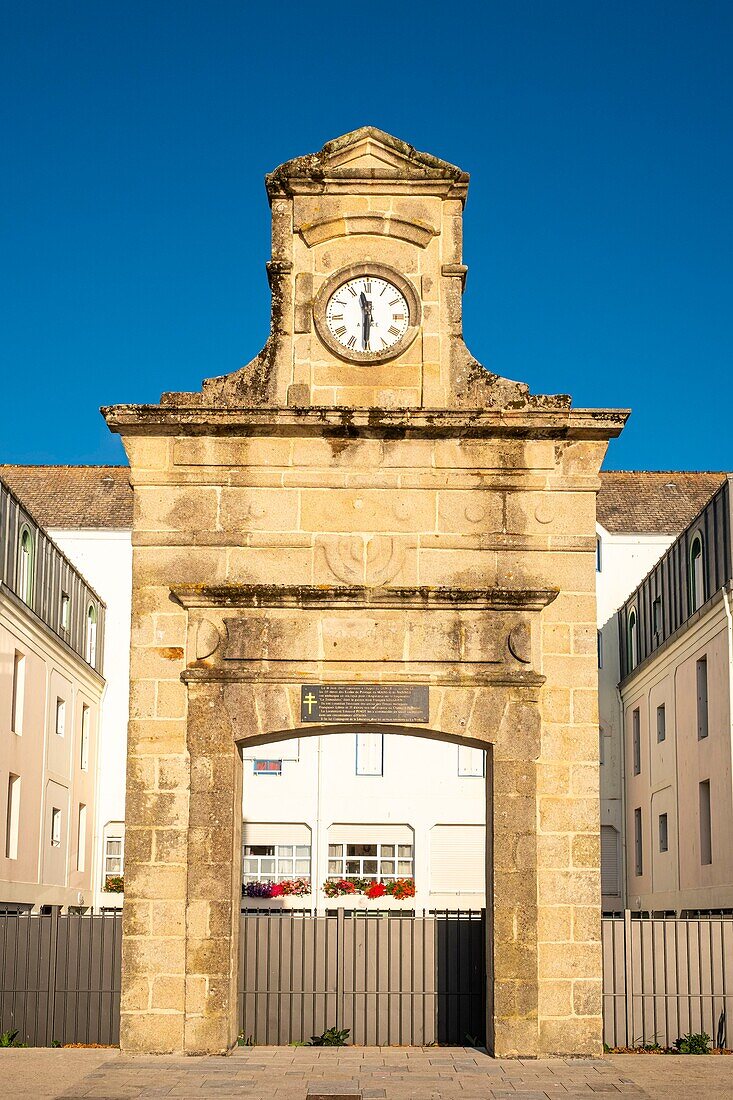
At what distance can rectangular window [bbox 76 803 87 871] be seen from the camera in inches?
1239

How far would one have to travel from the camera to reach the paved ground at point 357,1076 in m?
10.6

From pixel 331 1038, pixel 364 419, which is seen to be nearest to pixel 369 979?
pixel 331 1038

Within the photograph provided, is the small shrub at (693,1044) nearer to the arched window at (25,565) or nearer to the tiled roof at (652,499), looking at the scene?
the arched window at (25,565)

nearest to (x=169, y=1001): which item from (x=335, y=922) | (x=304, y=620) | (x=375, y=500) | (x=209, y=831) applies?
(x=209, y=831)

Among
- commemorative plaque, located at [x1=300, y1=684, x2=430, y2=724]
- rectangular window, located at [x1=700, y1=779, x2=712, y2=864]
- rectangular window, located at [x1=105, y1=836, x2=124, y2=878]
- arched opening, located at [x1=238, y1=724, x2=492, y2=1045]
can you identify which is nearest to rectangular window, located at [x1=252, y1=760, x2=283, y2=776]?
arched opening, located at [x1=238, y1=724, x2=492, y2=1045]

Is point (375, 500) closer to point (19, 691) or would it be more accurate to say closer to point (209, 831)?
point (209, 831)

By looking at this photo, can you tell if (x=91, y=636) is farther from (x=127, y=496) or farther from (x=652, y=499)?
(x=652, y=499)

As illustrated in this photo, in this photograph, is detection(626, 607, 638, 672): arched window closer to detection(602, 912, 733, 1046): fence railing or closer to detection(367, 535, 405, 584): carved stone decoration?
detection(602, 912, 733, 1046): fence railing

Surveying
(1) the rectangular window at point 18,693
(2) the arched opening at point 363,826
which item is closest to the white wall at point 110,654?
(2) the arched opening at point 363,826

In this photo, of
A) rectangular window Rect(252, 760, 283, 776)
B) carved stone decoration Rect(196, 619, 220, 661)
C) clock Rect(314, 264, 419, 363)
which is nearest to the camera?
carved stone decoration Rect(196, 619, 220, 661)

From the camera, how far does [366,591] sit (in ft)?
42.8

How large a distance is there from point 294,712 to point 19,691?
Result: 14303mm

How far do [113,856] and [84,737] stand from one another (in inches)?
137

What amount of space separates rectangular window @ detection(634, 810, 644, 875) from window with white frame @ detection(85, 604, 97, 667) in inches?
532
